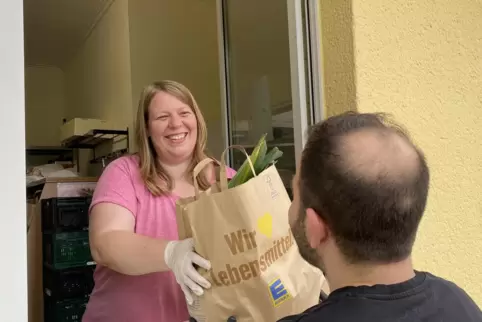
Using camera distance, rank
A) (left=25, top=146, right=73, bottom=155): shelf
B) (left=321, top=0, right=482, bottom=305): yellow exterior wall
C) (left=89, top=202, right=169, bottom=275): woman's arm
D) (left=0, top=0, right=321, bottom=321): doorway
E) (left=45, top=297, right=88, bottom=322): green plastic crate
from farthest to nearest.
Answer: (left=25, top=146, right=73, bottom=155): shelf → (left=45, top=297, right=88, bottom=322): green plastic crate → (left=321, top=0, right=482, bottom=305): yellow exterior wall → (left=89, top=202, right=169, bottom=275): woman's arm → (left=0, top=0, right=321, bottom=321): doorway

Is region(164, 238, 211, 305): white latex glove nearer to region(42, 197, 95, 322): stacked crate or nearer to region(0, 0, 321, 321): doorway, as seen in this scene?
region(0, 0, 321, 321): doorway

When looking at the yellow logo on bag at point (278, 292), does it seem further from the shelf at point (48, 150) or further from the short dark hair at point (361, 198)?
the shelf at point (48, 150)

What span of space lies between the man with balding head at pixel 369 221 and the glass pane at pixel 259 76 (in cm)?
76

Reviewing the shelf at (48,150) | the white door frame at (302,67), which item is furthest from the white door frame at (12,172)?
the shelf at (48,150)

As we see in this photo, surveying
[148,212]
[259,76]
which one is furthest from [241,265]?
[259,76]

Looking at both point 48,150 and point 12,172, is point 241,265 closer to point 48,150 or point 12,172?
point 12,172

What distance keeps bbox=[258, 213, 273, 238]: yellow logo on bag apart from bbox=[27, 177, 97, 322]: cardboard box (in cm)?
267

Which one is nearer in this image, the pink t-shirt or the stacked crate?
the pink t-shirt

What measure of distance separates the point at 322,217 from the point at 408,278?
0.16m

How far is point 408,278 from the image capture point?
73cm

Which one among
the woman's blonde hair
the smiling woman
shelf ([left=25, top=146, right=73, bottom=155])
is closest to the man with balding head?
the smiling woman

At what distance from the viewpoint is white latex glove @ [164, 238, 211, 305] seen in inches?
37.3

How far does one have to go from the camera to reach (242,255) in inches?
36.3

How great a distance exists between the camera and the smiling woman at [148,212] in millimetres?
1157
